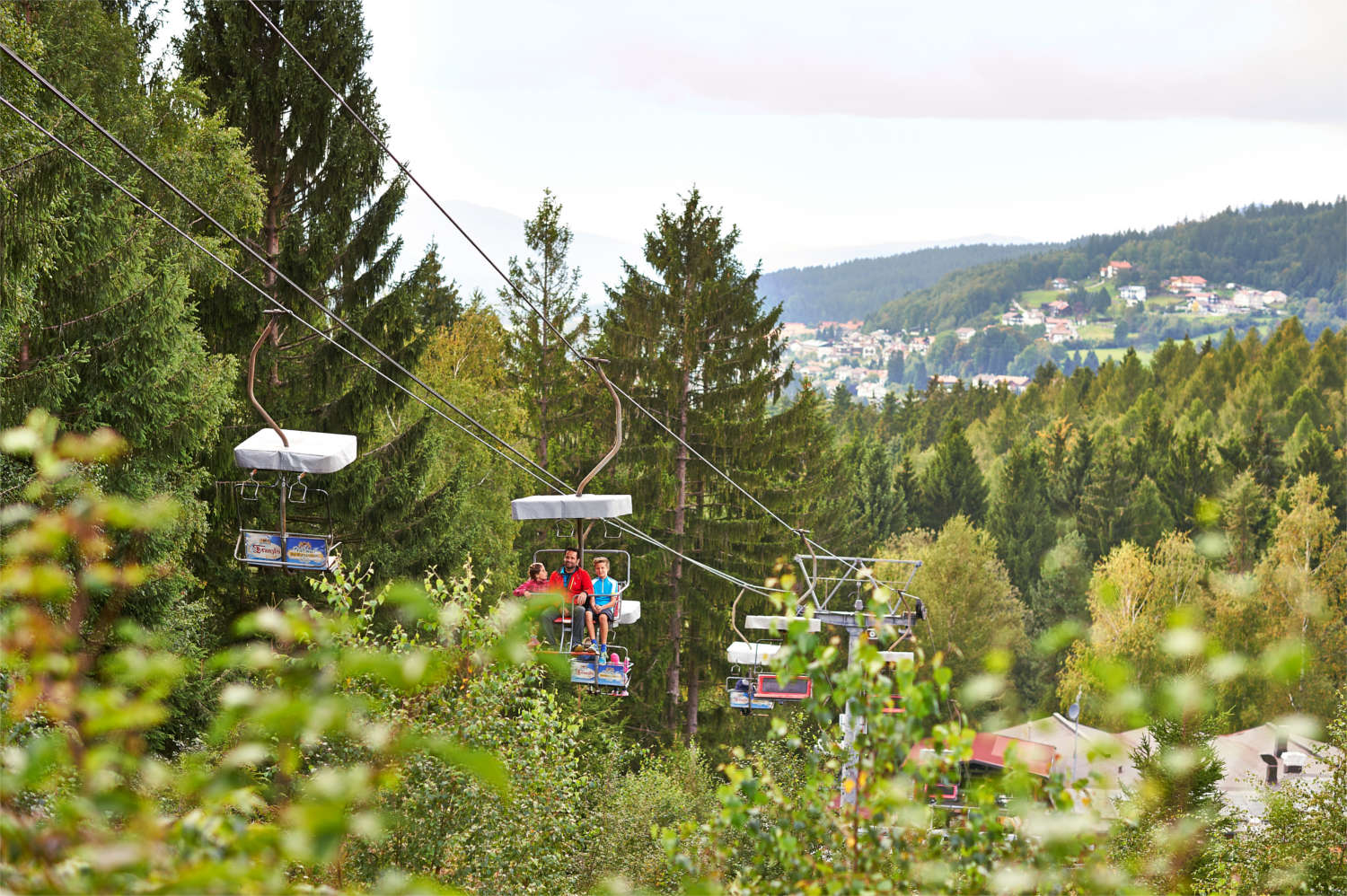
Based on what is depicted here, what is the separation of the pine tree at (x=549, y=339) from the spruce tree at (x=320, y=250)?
386 inches

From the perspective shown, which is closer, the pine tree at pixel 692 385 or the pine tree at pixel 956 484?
the pine tree at pixel 692 385

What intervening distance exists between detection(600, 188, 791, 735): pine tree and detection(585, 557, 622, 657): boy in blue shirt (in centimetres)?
1310

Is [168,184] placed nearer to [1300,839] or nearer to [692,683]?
[1300,839]

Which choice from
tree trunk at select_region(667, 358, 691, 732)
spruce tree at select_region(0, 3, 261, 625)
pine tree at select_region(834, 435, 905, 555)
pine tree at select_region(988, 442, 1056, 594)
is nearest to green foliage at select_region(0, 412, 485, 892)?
spruce tree at select_region(0, 3, 261, 625)

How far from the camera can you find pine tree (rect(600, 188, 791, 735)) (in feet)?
87.0

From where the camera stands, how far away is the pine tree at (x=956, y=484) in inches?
2279

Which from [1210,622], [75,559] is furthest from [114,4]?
[1210,622]

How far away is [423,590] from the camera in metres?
14.8

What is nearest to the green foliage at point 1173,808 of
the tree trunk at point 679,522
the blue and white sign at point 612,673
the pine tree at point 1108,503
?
the blue and white sign at point 612,673

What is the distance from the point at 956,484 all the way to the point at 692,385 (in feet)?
113

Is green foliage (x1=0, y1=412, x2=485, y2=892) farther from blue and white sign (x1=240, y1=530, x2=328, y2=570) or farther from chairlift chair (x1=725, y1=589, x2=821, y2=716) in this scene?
chairlift chair (x1=725, y1=589, x2=821, y2=716)

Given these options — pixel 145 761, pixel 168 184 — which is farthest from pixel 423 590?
pixel 145 761

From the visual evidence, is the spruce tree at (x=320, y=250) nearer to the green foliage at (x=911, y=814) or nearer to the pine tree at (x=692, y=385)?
the pine tree at (x=692, y=385)

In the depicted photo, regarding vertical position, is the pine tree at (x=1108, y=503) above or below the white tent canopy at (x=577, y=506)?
below
